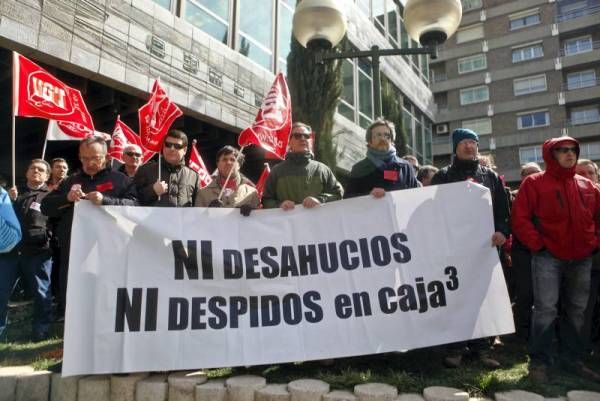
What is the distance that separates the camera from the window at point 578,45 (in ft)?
113

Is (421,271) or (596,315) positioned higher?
(421,271)

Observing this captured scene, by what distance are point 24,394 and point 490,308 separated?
345cm

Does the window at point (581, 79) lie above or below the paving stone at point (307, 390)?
above

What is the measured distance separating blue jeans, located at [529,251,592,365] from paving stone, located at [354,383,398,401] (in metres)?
1.14

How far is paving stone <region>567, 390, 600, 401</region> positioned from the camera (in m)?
2.53

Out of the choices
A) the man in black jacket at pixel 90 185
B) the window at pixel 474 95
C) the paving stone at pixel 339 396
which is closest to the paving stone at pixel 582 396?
the paving stone at pixel 339 396

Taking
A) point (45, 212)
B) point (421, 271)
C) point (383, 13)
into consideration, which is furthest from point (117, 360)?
point (383, 13)

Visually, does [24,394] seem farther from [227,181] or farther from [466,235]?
[466,235]

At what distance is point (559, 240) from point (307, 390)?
2.08 meters

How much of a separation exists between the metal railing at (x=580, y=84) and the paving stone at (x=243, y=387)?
39.2 meters

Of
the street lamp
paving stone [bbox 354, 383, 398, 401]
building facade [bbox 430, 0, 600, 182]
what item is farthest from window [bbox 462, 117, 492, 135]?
paving stone [bbox 354, 383, 398, 401]

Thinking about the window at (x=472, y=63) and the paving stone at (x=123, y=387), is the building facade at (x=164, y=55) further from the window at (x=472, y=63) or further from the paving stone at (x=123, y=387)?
the window at (x=472, y=63)

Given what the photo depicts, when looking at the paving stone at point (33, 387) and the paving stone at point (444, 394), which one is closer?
the paving stone at point (444, 394)

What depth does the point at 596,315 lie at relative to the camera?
3846 millimetres
